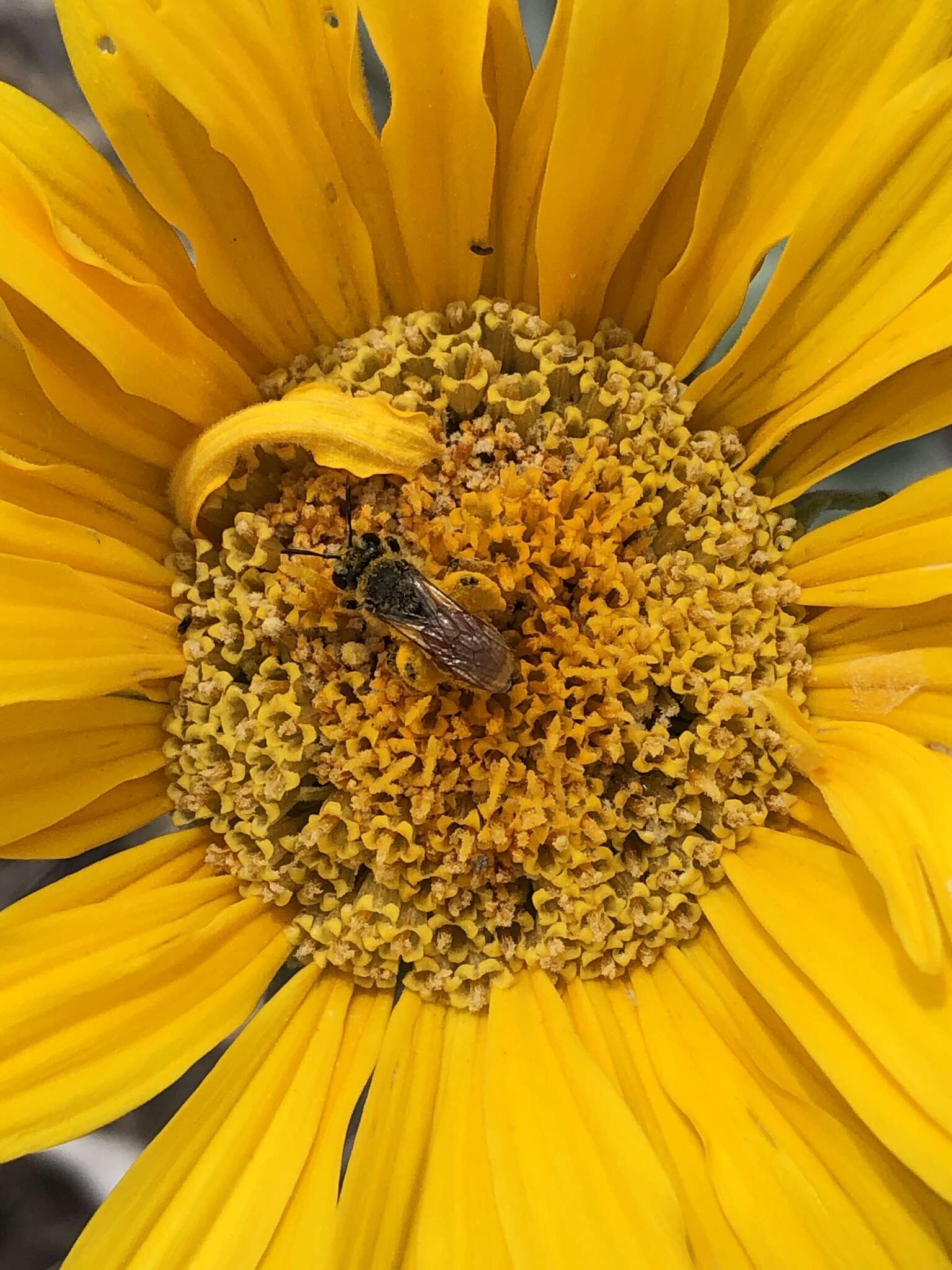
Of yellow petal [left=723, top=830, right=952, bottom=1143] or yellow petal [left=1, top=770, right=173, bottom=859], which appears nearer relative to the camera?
yellow petal [left=723, top=830, right=952, bottom=1143]

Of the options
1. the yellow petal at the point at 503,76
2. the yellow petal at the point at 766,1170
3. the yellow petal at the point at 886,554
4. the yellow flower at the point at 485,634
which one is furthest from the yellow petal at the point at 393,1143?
the yellow petal at the point at 503,76

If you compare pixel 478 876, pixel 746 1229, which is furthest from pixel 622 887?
pixel 746 1229

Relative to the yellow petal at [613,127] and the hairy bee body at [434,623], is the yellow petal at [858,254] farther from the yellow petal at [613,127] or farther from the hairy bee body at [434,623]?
the hairy bee body at [434,623]

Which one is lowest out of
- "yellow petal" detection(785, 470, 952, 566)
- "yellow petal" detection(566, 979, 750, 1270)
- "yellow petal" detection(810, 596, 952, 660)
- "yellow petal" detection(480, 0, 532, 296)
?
"yellow petal" detection(566, 979, 750, 1270)

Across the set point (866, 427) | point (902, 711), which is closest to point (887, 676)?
point (902, 711)

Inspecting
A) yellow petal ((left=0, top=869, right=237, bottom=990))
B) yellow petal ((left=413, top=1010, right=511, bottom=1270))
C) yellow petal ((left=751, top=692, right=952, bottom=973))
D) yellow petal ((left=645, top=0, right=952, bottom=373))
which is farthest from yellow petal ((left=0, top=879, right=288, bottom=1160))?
yellow petal ((left=645, top=0, right=952, bottom=373))

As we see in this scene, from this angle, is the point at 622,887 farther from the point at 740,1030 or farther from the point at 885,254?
the point at 885,254

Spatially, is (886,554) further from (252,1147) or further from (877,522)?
(252,1147)

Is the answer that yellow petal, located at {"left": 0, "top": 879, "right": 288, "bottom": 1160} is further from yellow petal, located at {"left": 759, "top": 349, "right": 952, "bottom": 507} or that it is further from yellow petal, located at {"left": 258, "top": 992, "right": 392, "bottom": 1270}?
yellow petal, located at {"left": 759, "top": 349, "right": 952, "bottom": 507}
